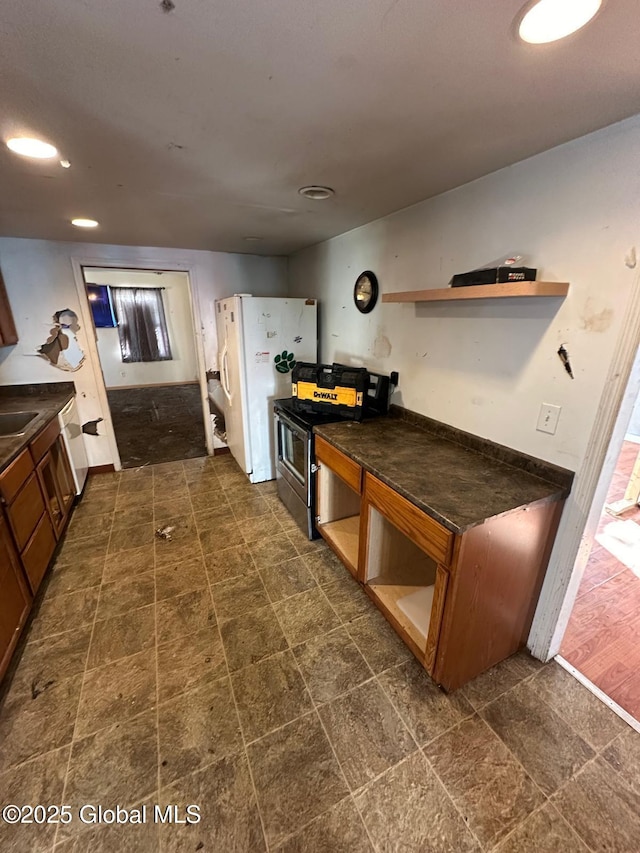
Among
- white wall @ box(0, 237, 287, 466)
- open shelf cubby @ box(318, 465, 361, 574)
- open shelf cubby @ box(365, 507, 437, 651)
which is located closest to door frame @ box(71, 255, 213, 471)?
white wall @ box(0, 237, 287, 466)

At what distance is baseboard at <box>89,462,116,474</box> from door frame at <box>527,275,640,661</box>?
12.0 ft

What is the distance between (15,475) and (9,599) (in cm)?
59

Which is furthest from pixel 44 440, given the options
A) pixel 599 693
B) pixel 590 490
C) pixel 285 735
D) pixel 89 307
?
pixel 599 693

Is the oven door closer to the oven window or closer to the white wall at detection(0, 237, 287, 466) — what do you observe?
the oven window

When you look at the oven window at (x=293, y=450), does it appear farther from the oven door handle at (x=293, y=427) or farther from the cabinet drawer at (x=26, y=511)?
the cabinet drawer at (x=26, y=511)

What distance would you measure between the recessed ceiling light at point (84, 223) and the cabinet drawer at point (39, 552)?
189cm

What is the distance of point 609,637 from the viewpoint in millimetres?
1712

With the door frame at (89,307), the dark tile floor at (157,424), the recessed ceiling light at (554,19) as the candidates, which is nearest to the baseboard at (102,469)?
the door frame at (89,307)

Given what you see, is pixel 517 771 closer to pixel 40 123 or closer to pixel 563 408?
pixel 563 408

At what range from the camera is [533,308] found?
144 cm

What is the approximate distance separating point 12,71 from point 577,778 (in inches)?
107

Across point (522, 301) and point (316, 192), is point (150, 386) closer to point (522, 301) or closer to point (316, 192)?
point (316, 192)

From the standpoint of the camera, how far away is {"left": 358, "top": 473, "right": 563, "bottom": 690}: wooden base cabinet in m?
1.27

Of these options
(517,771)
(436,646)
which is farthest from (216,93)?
(517,771)
